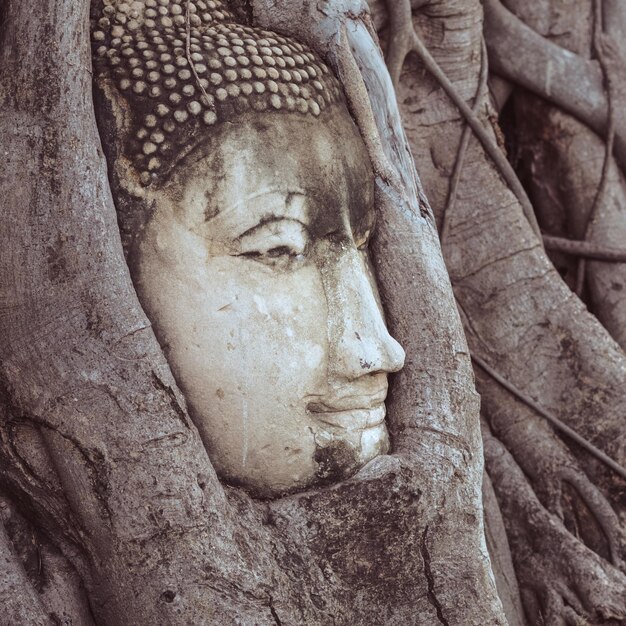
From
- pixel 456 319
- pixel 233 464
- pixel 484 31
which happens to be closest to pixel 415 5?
pixel 484 31

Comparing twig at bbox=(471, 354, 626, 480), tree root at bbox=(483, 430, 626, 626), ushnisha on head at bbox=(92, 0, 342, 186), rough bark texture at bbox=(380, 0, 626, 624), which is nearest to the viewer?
ushnisha on head at bbox=(92, 0, 342, 186)

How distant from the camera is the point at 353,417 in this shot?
1925 millimetres

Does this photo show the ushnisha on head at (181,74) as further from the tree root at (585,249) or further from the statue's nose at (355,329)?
the tree root at (585,249)

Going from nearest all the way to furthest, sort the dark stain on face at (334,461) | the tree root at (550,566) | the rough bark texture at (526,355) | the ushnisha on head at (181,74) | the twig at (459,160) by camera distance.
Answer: the ushnisha on head at (181,74), the dark stain on face at (334,461), the tree root at (550,566), the rough bark texture at (526,355), the twig at (459,160)

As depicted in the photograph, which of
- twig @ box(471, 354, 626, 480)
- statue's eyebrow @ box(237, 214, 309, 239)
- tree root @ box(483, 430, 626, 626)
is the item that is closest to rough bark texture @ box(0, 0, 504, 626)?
statue's eyebrow @ box(237, 214, 309, 239)

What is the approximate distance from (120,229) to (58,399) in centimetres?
35

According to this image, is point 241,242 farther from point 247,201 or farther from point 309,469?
point 309,469

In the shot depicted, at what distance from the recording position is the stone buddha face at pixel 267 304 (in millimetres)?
1778

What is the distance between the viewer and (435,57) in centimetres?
317

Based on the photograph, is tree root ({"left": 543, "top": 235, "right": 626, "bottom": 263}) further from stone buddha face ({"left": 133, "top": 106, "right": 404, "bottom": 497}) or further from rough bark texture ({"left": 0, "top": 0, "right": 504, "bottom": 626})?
rough bark texture ({"left": 0, "top": 0, "right": 504, "bottom": 626})

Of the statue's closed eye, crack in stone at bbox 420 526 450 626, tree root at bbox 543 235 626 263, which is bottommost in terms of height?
tree root at bbox 543 235 626 263

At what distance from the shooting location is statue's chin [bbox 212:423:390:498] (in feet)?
6.05

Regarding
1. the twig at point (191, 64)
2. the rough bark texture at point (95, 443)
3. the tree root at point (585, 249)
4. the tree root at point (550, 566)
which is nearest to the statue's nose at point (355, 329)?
the rough bark texture at point (95, 443)

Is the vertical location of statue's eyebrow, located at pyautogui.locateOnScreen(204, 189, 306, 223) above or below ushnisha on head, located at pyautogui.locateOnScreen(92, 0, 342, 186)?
below
